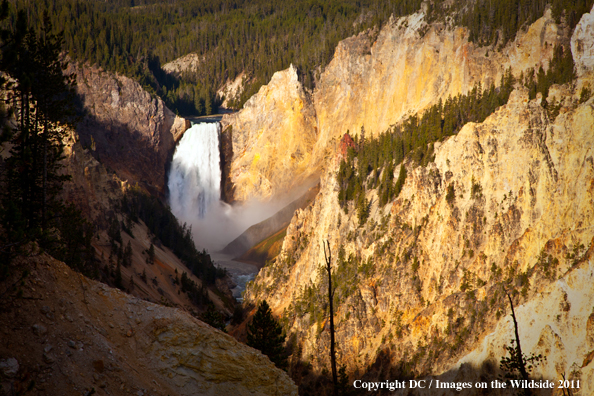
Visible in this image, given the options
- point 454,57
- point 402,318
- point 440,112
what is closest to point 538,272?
point 402,318

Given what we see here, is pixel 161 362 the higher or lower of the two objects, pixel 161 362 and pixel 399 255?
the higher

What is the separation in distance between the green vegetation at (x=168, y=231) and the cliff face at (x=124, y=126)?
1693 centimetres

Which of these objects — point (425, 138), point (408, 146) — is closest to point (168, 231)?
point (408, 146)

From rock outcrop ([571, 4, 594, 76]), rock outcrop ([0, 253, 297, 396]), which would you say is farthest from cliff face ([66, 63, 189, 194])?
rock outcrop ([0, 253, 297, 396])

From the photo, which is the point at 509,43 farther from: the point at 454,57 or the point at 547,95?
the point at 547,95

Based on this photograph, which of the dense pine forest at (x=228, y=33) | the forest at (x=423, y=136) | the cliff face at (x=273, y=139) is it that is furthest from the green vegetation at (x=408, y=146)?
the cliff face at (x=273, y=139)

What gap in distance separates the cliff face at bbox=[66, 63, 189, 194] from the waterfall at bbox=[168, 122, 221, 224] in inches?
149

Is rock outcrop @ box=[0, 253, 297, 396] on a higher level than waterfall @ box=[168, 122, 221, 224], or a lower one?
higher

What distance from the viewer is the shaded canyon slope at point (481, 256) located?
121 feet

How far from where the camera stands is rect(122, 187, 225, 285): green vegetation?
84.5 m

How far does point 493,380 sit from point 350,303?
19625 mm

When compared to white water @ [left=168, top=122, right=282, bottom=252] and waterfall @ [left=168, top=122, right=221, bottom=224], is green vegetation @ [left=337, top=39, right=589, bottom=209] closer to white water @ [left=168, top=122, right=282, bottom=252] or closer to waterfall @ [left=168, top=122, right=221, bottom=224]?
white water @ [left=168, top=122, right=282, bottom=252]

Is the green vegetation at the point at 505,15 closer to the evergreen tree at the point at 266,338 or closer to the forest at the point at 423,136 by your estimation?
the forest at the point at 423,136

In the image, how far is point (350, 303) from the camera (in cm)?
5362
